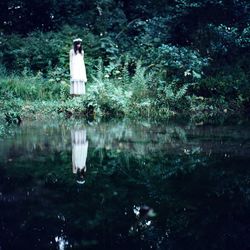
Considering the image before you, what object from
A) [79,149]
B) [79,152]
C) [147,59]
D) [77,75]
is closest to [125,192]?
[79,152]

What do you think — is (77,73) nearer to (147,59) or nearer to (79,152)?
(147,59)

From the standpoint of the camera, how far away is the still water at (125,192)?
3416 millimetres

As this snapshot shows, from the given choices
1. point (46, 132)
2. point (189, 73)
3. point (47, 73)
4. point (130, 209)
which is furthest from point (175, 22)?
point (130, 209)

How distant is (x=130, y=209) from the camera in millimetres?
4082

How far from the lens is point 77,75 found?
13688 mm

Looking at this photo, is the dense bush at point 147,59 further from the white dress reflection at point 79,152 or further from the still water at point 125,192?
the still water at point 125,192

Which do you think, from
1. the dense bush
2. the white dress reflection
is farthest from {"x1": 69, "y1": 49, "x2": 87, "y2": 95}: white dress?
the white dress reflection

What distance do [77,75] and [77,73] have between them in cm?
8

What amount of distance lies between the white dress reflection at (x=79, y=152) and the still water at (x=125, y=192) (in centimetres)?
1

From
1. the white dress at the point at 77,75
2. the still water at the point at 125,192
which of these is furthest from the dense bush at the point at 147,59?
the still water at the point at 125,192

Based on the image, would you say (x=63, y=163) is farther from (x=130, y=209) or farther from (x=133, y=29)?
(x=133, y=29)

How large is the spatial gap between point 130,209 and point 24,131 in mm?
5527

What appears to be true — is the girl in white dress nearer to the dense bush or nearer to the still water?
the dense bush

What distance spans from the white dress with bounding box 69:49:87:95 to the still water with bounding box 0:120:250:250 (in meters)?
5.41
